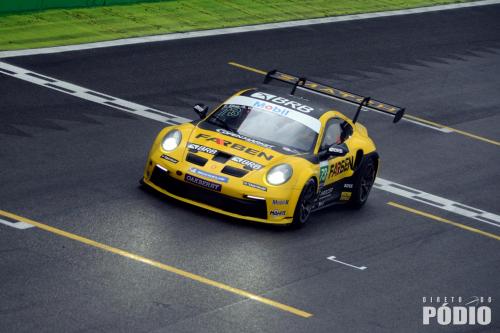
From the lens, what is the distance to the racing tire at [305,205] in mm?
14398

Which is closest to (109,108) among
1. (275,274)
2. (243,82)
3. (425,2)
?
(243,82)

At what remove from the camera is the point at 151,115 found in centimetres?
1939

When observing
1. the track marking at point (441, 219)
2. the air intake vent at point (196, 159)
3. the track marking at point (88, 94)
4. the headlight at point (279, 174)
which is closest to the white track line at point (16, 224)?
the air intake vent at point (196, 159)

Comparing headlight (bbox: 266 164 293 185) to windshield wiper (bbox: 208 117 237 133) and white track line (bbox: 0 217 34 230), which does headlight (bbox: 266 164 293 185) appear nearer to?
windshield wiper (bbox: 208 117 237 133)

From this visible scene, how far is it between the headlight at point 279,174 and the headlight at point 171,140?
1311 mm

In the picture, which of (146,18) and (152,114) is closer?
(152,114)

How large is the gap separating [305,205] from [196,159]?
150cm

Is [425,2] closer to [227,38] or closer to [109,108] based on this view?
[227,38]

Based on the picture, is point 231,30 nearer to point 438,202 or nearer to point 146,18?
point 146,18

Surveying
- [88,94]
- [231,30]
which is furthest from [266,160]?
[231,30]

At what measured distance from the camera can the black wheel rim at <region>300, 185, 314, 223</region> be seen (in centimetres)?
1456

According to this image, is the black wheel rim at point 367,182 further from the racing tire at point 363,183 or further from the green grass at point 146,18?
the green grass at point 146,18

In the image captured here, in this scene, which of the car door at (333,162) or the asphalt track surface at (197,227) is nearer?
the asphalt track surface at (197,227)

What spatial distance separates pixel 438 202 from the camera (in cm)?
1686
